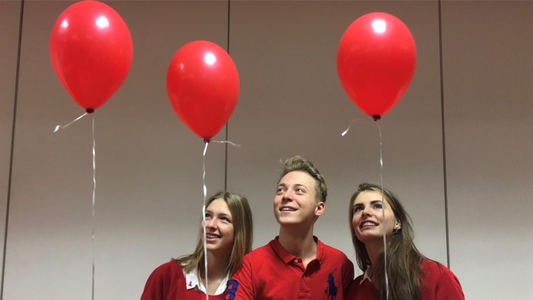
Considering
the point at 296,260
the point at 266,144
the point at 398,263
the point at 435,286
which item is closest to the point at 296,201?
the point at 296,260

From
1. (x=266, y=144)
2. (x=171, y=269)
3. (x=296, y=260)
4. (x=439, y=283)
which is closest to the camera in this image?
(x=439, y=283)

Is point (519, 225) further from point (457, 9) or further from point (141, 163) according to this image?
point (141, 163)

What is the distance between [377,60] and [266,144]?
1.22m

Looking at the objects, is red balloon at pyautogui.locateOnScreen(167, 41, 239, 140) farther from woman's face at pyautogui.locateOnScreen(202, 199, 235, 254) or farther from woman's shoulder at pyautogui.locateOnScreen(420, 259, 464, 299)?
woman's shoulder at pyautogui.locateOnScreen(420, 259, 464, 299)

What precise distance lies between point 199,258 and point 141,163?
898mm

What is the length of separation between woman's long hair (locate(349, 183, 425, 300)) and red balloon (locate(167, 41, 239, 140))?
2.30ft

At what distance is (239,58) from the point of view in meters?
2.67

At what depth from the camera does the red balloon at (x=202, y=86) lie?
155 cm

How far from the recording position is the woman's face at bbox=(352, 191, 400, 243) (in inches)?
71.0

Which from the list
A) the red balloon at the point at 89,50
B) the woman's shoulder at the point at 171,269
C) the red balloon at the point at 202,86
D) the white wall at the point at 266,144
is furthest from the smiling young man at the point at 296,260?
the red balloon at the point at 89,50

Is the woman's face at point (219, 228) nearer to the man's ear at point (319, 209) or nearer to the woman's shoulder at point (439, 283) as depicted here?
the man's ear at point (319, 209)

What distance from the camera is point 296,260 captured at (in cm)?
181

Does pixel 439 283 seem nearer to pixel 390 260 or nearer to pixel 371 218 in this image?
pixel 390 260

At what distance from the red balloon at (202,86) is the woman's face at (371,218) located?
0.70m
